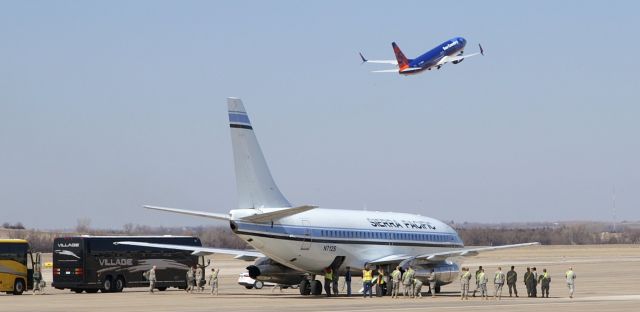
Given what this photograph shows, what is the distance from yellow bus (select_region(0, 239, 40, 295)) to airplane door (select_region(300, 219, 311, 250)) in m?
15.1

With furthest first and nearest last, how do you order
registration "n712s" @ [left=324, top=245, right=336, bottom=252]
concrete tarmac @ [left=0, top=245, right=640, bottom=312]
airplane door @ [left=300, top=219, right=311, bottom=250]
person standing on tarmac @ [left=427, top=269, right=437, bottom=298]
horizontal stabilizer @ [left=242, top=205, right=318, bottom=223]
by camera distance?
person standing on tarmac @ [left=427, top=269, right=437, bottom=298] → registration "n712s" @ [left=324, top=245, right=336, bottom=252] → airplane door @ [left=300, top=219, right=311, bottom=250] → horizontal stabilizer @ [left=242, top=205, right=318, bottom=223] → concrete tarmac @ [left=0, top=245, right=640, bottom=312]

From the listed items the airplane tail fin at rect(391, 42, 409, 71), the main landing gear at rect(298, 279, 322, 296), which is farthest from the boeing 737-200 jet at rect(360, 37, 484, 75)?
the main landing gear at rect(298, 279, 322, 296)

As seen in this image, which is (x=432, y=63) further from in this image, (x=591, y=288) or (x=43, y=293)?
(x=43, y=293)

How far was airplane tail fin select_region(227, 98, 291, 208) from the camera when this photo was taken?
50.2 m

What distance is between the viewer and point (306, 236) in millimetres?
51781

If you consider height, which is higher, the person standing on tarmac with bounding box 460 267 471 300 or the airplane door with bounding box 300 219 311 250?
the airplane door with bounding box 300 219 311 250

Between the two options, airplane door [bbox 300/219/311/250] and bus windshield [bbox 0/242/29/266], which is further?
bus windshield [bbox 0/242/29/266]

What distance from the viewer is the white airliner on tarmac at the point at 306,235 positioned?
50000 mm

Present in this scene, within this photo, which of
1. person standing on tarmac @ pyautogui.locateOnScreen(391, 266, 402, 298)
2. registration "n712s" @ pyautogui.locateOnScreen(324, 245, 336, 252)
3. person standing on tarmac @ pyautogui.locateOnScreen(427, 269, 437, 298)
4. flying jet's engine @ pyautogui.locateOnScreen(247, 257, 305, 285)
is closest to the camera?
person standing on tarmac @ pyautogui.locateOnScreen(391, 266, 402, 298)

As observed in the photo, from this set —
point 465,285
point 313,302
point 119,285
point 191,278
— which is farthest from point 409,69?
point 313,302

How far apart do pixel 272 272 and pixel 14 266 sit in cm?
1384

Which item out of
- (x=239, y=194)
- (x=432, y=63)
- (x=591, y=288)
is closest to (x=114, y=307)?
(x=239, y=194)

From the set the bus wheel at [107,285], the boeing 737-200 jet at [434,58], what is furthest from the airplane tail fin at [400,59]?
the bus wheel at [107,285]

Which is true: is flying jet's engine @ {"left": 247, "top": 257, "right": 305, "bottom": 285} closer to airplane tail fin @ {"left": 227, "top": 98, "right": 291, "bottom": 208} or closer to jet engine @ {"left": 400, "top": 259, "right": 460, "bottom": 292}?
airplane tail fin @ {"left": 227, "top": 98, "right": 291, "bottom": 208}
